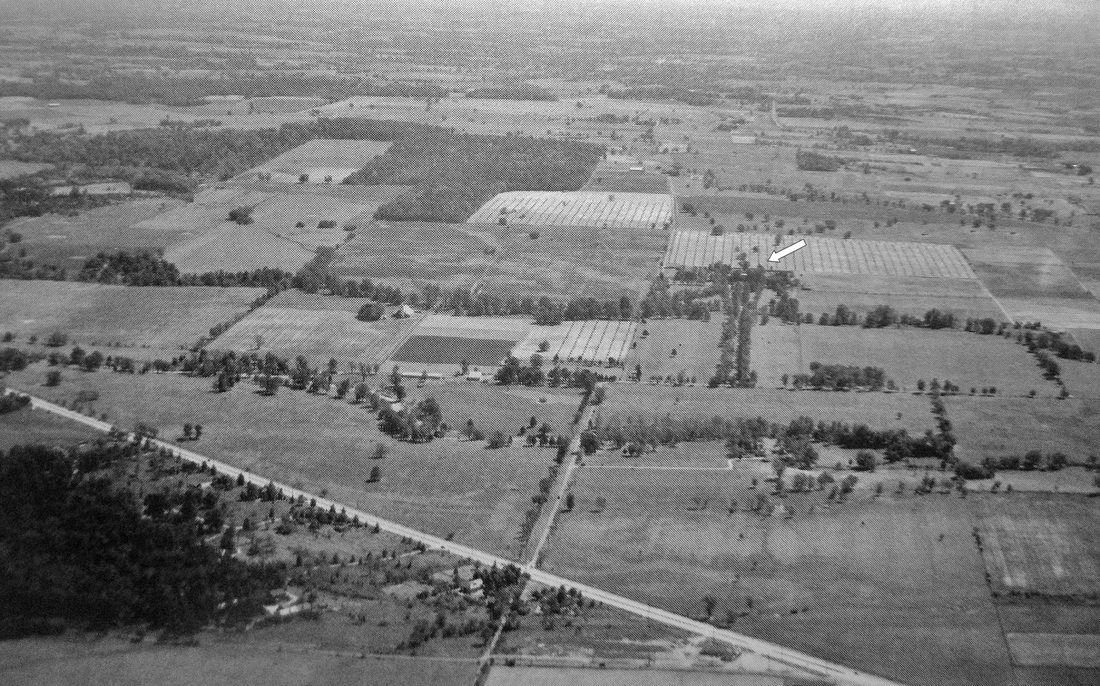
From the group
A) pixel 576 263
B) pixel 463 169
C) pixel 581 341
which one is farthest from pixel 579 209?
pixel 581 341

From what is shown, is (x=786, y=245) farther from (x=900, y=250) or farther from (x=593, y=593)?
(x=593, y=593)

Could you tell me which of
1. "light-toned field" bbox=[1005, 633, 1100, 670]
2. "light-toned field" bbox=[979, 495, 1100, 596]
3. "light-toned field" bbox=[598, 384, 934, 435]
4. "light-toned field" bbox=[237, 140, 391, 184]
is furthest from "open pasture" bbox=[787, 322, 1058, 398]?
"light-toned field" bbox=[237, 140, 391, 184]

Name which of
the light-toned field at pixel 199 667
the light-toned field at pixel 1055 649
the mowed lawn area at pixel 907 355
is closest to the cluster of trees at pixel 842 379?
the mowed lawn area at pixel 907 355

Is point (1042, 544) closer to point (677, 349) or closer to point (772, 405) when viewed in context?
point (772, 405)

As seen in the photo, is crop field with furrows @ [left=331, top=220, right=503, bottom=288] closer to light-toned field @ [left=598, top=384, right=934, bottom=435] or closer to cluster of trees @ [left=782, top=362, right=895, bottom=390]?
light-toned field @ [left=598, top=384, right=934, bottom=435]

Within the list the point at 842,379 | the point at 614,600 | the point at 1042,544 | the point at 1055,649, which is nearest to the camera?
the point at 1055,649

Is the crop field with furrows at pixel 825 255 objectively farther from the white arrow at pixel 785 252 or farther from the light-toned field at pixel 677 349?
the light-toned field at pixel 677 349
